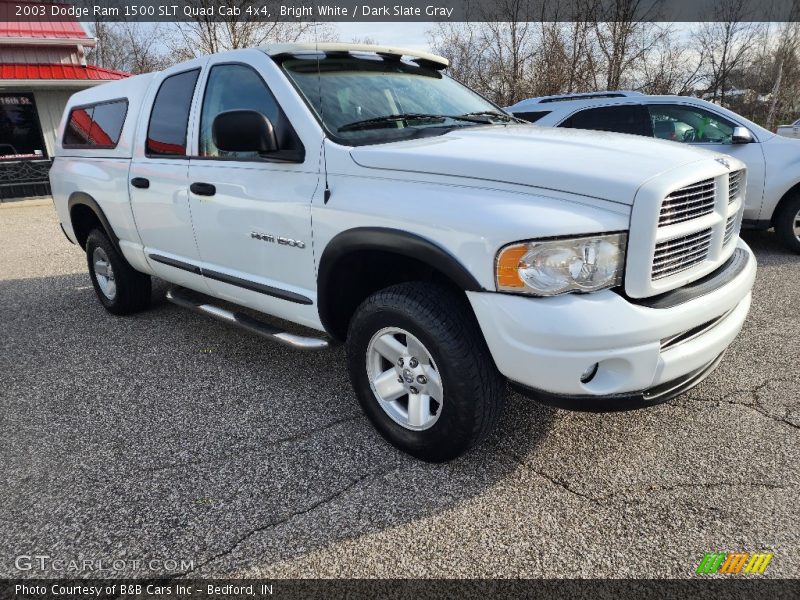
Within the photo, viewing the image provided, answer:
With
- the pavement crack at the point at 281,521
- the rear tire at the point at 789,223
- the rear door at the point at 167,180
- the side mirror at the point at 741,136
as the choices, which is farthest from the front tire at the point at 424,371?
the rear tire at the point at 789,223

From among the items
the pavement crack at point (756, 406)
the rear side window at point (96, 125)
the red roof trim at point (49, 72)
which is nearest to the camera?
the pavement crack at point (756, 406)

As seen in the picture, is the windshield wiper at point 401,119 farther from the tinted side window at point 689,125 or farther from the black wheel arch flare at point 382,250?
the tinted side window at point 689,125

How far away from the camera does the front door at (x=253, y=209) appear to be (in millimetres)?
2979

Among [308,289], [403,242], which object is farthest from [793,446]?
[308,289]

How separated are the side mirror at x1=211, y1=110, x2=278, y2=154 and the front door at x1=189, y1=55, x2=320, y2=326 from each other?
0.15 metres

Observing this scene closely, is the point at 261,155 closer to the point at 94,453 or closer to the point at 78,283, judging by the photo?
the point at 94,453

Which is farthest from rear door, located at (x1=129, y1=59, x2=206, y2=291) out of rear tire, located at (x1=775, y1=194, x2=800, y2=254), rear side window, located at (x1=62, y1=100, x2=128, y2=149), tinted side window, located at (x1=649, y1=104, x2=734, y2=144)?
rear tire, located at (x1=775, y1=194, x2=800, y2=254)

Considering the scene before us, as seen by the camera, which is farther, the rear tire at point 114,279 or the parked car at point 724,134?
the parked car at point 724,134

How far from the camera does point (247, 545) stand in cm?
226

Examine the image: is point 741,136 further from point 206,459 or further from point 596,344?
point 206,459

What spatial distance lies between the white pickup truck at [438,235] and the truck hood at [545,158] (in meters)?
0.01

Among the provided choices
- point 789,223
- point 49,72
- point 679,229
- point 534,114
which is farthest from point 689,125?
point 49,72

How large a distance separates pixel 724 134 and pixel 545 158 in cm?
510

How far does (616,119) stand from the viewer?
668cm
